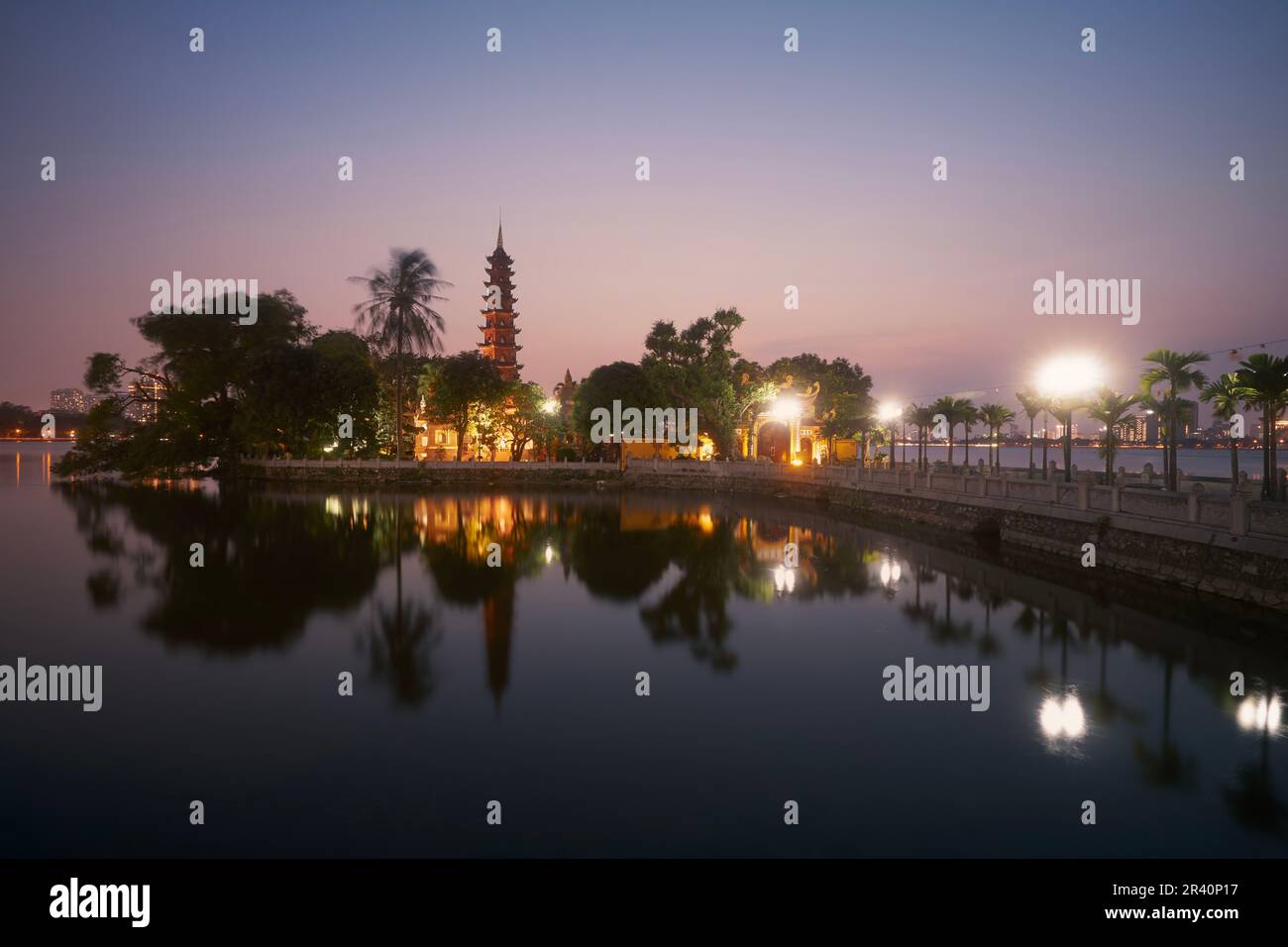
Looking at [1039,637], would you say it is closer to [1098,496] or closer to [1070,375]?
[1098,496]

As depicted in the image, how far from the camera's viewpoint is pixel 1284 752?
28.2 feet

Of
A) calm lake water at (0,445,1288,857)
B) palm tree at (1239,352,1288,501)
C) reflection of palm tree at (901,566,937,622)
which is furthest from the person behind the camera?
palm tree at (1239,352,1288,501)

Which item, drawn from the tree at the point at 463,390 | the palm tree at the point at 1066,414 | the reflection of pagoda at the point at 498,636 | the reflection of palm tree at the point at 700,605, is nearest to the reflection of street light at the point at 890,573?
the reflection of palm tree at the point at 700,605

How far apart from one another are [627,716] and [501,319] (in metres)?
70.1

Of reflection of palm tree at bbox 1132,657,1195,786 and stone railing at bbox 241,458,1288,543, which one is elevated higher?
stone railing at bbox 241,458,1288,543

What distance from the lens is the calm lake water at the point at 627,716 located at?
695 cm

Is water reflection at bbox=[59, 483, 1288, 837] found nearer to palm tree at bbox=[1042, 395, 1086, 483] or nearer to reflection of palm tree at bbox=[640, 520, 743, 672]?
reflection of palm tree at bbox=[640, 520, 743, 672]

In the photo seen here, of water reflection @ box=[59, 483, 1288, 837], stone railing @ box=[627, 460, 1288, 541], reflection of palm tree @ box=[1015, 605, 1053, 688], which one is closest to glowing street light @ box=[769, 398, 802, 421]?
stone railing @ box=[627, 460, 1288, 541]

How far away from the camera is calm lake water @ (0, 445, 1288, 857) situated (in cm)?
695

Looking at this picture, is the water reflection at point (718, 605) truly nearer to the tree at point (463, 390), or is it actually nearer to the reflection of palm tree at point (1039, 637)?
the reflection of palm tree at point (1039, 637)

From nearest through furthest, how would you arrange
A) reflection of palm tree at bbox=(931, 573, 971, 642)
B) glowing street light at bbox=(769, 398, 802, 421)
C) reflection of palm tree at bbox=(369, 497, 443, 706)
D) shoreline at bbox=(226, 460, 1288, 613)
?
reflection of palm tree at bbox=(369, 497, 443, 706)
reflection of palm tree at bbox=(931, 573, 971, 642)
shoreline at bbox=(226, 460, 1288, 613)
glowing street light at bbox=(769, 398, 802, 421)

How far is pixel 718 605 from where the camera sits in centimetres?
1652

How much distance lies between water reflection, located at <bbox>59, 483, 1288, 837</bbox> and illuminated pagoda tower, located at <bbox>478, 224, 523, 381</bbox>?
45.7 m

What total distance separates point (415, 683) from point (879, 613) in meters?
9.33
